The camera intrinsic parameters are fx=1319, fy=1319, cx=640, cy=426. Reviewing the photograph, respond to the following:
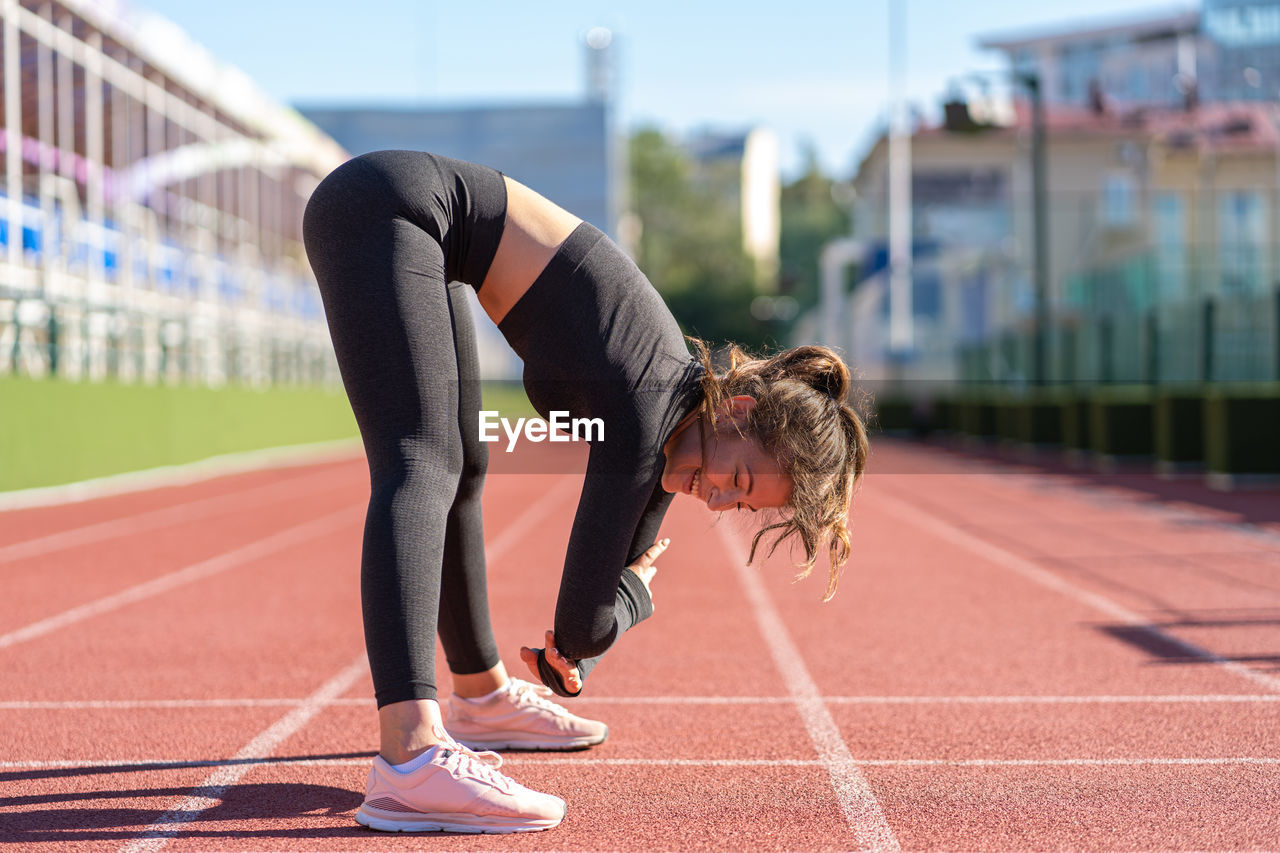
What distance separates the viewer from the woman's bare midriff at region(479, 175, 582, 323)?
2.76 m

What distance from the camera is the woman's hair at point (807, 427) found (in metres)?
2.68

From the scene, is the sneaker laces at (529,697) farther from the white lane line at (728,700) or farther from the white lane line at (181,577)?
the white lane line at (181,577)

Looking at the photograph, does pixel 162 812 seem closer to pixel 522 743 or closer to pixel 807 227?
pixel 522 743

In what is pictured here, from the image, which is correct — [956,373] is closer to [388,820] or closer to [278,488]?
[278,488]

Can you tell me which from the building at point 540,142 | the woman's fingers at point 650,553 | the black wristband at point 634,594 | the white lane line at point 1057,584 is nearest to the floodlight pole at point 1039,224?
the white lane line at point 1057,584

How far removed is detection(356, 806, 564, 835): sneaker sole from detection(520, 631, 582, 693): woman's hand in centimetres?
32

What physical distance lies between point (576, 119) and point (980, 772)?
45397mm

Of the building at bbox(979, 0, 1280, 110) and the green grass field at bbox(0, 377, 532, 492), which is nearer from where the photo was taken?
the green grass field at bbox(0, 377, 532, 492)

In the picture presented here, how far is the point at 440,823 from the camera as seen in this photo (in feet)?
9.07

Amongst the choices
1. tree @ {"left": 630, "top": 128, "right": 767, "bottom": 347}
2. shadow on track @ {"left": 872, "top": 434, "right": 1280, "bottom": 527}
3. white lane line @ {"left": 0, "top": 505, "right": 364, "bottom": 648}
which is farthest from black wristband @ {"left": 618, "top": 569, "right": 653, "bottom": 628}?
tree @ {"left": 630, "top": 128, "right": 767, "bottom": 347}

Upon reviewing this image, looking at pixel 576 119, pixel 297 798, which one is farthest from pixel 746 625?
pixel 576 119

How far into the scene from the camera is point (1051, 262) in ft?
134

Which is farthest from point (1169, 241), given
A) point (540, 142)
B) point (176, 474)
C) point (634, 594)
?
point (634, 594)

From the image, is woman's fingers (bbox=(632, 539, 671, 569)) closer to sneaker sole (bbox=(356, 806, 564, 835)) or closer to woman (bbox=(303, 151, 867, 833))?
woman (bbox=(303, 151, 867, 833))
